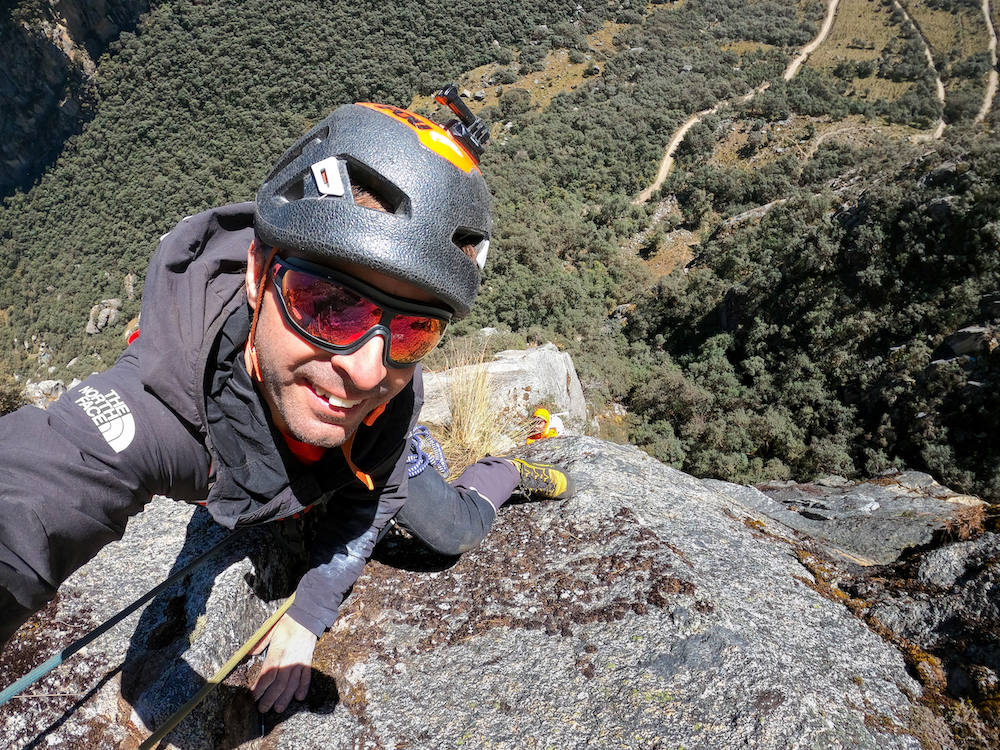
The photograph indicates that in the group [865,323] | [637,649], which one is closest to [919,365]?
[865,323]

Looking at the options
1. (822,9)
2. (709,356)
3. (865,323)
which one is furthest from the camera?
(822,9)

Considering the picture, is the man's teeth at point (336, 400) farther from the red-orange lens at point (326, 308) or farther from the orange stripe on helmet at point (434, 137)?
the orange stripe on helmet at point (434, 137)

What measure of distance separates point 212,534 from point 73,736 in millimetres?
984

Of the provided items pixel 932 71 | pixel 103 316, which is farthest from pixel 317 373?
pixel 103 316

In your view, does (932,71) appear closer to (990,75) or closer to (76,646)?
(990,75)

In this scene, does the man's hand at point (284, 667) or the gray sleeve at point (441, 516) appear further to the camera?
the gray sleeve at point (441, 516)

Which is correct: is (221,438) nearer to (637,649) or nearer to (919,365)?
(637,649)

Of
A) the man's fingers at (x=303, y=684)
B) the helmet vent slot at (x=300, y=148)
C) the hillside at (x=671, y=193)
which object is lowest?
the hillside at (x=671, y=193)

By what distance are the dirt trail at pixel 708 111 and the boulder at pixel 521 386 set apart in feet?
82.2

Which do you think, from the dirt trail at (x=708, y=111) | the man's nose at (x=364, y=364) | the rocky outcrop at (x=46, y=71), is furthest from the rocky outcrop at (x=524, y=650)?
the rocky outcrop at (x=46, y=71)

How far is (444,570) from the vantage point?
2723mm

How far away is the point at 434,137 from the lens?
68.5 inches

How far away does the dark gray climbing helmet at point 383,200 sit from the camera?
1.51 metres

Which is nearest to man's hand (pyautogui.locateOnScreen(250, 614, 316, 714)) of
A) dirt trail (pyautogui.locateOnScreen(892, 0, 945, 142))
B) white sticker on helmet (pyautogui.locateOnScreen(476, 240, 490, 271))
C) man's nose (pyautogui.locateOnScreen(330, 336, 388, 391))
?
man's nose (pyautogui.locateOnScreen(330, 336, 388, 391))
